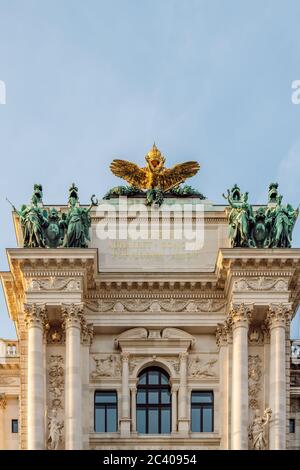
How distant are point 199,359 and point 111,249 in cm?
398

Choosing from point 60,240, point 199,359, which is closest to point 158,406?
point 199,359

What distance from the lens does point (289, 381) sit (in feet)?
169

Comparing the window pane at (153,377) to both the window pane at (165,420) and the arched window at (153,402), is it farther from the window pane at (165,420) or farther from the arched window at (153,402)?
the window pane at (165,420)

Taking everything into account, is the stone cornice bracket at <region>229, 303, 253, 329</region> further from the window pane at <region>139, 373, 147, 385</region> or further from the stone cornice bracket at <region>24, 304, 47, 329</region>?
the stone cornice bracket at <region>24, 304, 47, 329</region>

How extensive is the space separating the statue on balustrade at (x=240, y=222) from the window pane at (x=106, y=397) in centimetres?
503

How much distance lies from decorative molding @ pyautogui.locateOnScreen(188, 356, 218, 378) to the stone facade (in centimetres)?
3

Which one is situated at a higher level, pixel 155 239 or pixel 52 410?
pixel 155 239

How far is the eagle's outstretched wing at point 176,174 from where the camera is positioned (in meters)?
54.6

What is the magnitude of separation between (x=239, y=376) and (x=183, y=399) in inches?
71.6

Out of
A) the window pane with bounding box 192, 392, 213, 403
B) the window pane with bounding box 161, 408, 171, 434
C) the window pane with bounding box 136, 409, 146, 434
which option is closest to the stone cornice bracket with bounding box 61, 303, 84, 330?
the window pane with bounding box 136, 409, 146, 434

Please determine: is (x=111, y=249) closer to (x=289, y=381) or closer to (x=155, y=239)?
(x=155, y=239)

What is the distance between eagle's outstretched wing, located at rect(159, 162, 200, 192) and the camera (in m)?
54.6
